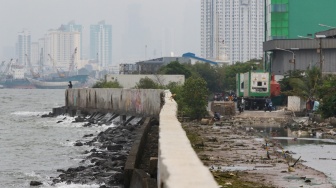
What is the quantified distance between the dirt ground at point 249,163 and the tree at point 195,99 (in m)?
14.9

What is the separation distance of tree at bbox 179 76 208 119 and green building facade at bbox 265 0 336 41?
46.5 m

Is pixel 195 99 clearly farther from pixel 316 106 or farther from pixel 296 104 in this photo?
pixel 296 104

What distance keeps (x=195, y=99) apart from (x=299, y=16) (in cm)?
4939

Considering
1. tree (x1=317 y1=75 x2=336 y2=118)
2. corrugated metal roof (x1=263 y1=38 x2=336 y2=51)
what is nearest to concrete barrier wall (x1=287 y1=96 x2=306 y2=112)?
tree (x1=317 y1=75 x2=336 y2=118)

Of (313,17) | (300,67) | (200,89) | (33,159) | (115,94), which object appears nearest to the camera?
(33,159)

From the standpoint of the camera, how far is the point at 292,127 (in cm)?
5456

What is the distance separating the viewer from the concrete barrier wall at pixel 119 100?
7206 cm

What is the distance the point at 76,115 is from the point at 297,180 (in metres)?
74.3

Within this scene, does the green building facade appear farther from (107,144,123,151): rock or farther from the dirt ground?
(107,144,123,151): rock

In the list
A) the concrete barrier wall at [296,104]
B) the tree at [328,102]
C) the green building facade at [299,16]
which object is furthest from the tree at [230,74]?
the tree at [328,102]

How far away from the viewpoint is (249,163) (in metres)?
31.2

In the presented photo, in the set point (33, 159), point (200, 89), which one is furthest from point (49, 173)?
point (200, 89)

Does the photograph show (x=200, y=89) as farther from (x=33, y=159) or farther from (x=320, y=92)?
(x=33, y=159)

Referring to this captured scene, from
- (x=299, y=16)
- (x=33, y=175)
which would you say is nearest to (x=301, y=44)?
(x=299, y=16)
